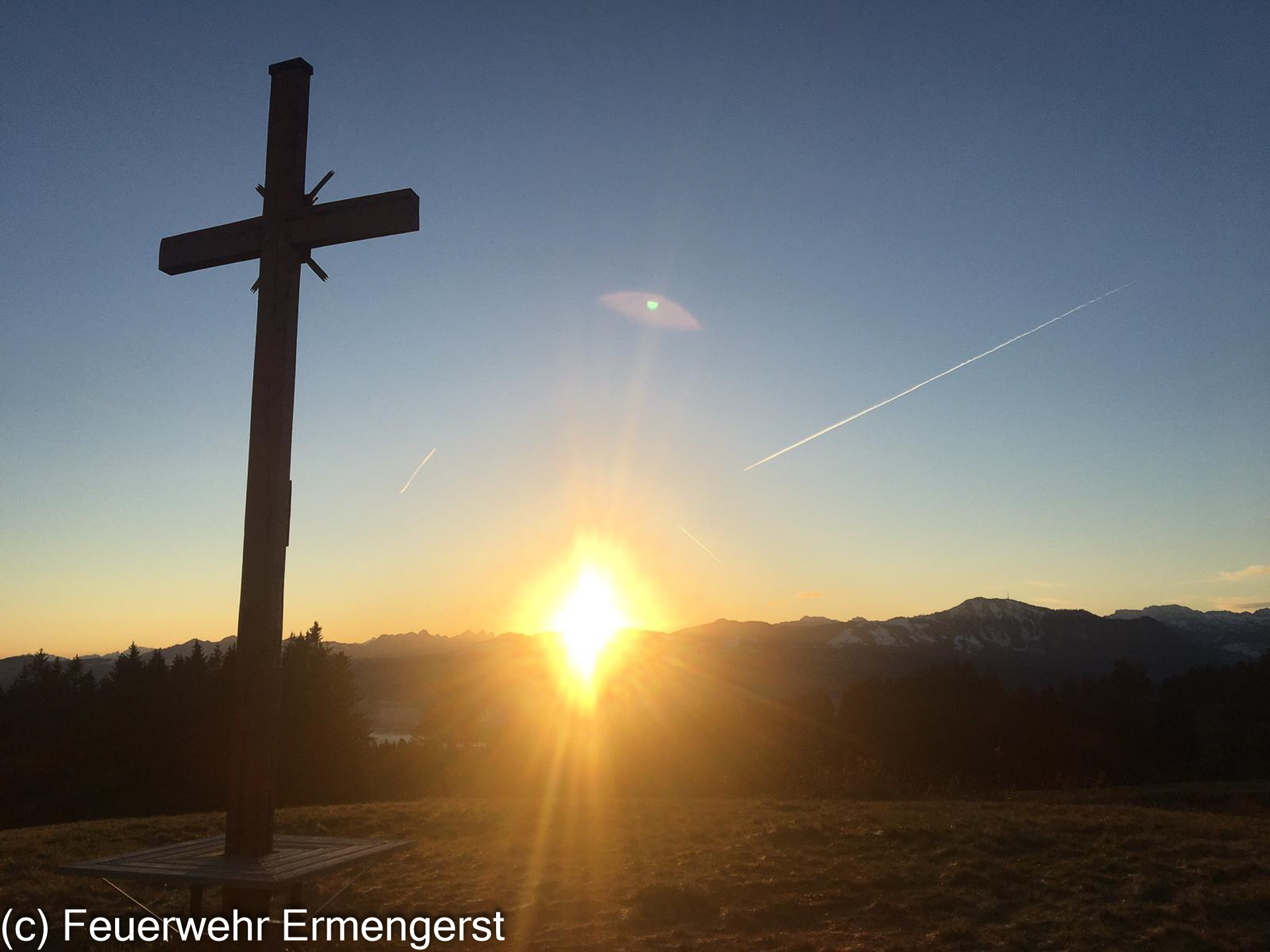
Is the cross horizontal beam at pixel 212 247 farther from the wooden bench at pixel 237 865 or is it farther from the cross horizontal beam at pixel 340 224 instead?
the wooden bench at pixel 237 865

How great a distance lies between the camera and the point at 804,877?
10.5m

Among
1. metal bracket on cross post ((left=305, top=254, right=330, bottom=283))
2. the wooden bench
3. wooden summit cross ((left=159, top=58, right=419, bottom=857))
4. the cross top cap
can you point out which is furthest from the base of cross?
the cross top cap

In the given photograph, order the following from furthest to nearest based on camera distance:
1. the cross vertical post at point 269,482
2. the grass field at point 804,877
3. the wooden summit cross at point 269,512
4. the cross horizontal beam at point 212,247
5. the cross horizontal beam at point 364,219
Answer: the grass field at point 804,877 < the cross horizontal beam at point 212,247 < the cross horizontal beam at point 364,219 < the cross vertical post at point 269,482 < the wooden summit cross at point 269,512

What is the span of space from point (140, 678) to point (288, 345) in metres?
46.4

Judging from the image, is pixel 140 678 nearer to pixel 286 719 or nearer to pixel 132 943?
pixel 286 719

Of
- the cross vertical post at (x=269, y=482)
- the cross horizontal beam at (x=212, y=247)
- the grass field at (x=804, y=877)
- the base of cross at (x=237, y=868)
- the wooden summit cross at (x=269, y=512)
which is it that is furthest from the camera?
the grass field at (x=804, y=877)

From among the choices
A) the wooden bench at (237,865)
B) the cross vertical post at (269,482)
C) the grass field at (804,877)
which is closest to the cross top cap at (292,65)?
the cross vertical post at (269,482)

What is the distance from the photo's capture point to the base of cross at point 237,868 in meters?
4.31

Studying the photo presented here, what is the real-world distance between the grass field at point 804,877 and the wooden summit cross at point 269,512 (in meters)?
4.20

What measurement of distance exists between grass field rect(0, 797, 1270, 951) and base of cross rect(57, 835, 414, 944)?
3840 millimetres

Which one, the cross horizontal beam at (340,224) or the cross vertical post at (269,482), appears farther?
the cross horizontal beam at (340,224)

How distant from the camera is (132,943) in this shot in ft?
27.0

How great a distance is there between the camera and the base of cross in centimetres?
431

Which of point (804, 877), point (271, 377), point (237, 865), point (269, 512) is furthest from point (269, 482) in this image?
point (804, 877)
